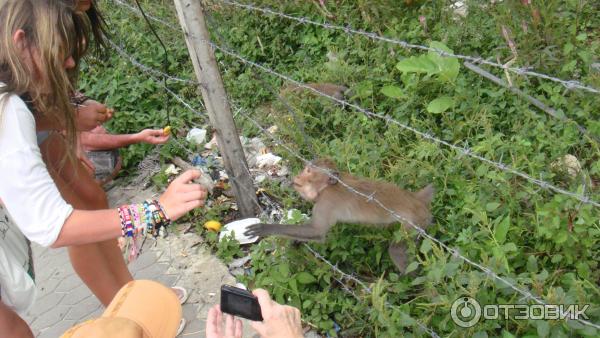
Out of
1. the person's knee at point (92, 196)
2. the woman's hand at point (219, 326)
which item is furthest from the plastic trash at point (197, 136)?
the woman's hand at point (219, 326)

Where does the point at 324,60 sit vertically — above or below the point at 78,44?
below

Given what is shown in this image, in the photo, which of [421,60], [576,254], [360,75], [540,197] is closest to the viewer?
[576,254]

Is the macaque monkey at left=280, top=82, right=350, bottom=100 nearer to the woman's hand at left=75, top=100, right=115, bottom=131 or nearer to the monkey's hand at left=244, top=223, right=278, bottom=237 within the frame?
the monkey's hand at left=244, top=223, right=278, bottom=237

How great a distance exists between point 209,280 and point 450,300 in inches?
73.7

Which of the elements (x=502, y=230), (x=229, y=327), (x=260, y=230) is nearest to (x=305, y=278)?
(x=260, y=230)

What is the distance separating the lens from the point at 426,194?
3.59 metres

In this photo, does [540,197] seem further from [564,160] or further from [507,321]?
[507,321]

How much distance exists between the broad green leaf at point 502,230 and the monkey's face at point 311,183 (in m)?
1.06

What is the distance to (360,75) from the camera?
5.29m

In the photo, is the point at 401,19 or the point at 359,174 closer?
the point at 359,174

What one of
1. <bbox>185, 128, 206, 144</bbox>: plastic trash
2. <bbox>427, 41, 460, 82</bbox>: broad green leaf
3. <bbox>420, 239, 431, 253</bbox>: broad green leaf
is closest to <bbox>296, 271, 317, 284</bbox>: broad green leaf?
<bbox>420, 239, 431, 253</bbox>: broad green leaf

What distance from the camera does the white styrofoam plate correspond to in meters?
4.23

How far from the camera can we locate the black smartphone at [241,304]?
205 centimetres

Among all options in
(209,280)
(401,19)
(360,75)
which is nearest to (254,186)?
(209,280)
